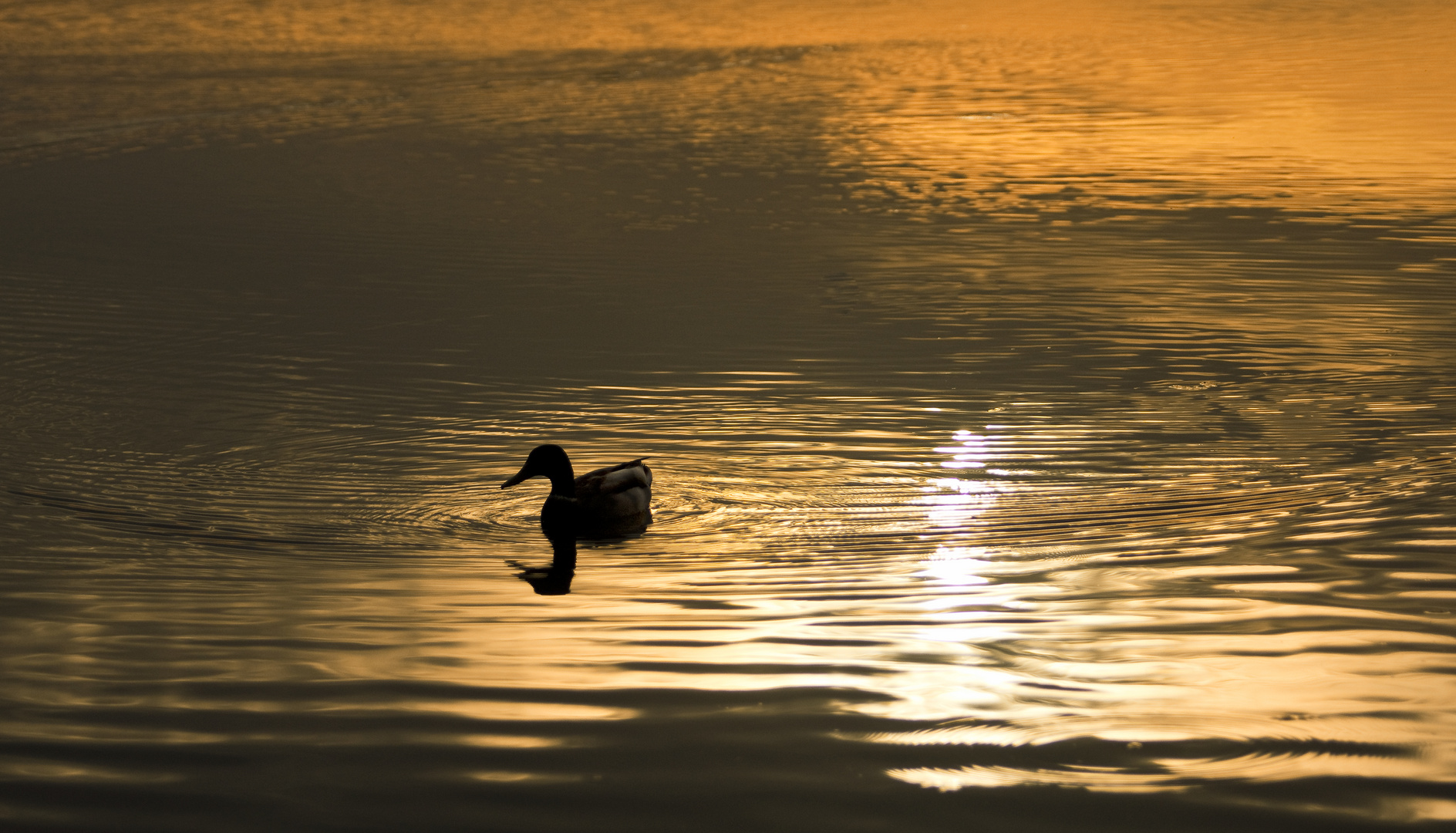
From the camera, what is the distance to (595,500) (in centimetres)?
950

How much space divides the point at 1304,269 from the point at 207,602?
11.5 m

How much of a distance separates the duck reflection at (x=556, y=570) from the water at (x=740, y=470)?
0.07m

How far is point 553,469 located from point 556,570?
0.92 meters

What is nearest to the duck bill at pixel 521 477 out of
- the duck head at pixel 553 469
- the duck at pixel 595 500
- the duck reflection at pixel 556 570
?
the duck head at pixel 553 469

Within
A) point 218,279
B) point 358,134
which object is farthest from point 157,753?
point 358,134

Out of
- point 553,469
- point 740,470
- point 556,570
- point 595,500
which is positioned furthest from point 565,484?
point 740,470

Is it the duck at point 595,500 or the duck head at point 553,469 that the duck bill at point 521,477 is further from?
the duck at point 595,500

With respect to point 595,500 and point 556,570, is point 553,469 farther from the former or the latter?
point 556,570

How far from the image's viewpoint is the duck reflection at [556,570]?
8594mm

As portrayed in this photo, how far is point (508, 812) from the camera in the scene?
586cm

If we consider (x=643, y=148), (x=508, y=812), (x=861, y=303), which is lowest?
(x=508, y=812)

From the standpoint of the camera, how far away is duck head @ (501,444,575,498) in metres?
9.74

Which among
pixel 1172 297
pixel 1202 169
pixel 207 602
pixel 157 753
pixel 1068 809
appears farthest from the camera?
pixel 1202 169

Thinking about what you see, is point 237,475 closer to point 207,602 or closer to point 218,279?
point 207,602
